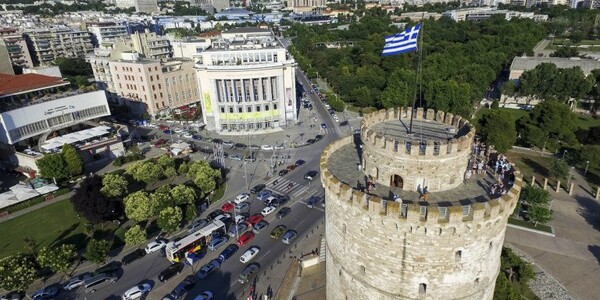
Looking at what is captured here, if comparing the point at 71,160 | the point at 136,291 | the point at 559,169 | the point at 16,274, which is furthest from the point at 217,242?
the point at 559,169

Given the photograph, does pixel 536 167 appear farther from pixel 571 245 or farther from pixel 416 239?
pixel 416 239

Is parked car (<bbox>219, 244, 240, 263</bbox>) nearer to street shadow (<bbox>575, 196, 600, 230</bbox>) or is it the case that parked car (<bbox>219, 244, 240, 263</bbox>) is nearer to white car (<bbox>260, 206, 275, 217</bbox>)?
white car (<bbox>260, 206, 275, 217</bbox>)

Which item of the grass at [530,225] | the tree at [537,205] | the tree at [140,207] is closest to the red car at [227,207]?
the tree at [140,207]

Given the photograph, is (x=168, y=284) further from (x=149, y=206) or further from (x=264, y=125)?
(x=264, y=125)

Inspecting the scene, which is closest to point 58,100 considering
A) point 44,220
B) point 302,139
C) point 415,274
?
point 44,220

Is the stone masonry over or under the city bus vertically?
over

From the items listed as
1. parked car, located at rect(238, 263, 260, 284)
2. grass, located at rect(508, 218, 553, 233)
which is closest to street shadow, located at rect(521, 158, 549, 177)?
grass, located at rect(508, 218, 553, 233)

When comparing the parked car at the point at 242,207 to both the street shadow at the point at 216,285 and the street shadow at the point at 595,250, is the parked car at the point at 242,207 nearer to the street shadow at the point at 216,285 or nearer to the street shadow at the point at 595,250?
the street shadow at the point at 216,285
